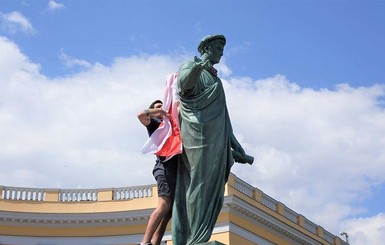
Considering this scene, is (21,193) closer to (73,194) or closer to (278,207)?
(73,194)

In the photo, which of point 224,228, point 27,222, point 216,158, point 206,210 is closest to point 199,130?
point 216,158

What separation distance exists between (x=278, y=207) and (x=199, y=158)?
30.8 m

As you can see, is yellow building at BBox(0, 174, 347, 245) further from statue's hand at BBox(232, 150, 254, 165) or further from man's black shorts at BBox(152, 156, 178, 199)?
man's black shorts at BBox(152, 156, 178, 199)

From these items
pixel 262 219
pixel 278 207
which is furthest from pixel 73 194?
pixel 278 207

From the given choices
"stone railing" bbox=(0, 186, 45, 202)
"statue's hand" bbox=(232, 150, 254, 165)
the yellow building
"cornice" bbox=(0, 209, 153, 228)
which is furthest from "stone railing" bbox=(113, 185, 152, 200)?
"statue's hand" bbox=(232, 150, 254, 165)

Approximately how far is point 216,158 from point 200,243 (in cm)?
67

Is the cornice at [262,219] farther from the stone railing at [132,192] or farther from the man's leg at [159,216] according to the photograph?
the man's leg at [159,216]

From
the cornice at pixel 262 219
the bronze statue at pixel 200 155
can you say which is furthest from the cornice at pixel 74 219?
the bronze statue at pixel 200 155

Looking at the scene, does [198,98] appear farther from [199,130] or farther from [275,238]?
[275,238]

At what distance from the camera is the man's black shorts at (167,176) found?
18.2ft

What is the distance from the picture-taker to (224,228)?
30703mm

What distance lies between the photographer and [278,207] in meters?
35.7

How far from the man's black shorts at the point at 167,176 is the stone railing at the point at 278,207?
2625 centimetres

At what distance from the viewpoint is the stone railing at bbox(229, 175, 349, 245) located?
3284 cm
